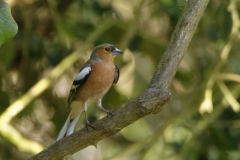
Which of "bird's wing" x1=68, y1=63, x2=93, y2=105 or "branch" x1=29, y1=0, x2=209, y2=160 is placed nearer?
"branch" x1=29, y1=0, x2=209, y2=160

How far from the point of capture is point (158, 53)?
259 centimetres

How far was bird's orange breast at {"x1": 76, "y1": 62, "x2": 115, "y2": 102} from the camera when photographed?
199cm

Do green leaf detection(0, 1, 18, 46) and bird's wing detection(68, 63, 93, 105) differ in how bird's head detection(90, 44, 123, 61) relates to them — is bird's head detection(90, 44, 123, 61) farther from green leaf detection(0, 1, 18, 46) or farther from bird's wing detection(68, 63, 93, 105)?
green leaf detection(0, 1, 18, 46)

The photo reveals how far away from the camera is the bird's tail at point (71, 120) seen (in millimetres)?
2158

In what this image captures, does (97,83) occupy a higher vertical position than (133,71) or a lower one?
higher

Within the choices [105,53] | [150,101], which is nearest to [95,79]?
[105,53]

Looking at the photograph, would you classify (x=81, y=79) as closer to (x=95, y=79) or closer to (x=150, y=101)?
(x=95, y=79)

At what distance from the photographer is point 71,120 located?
2.23 meters

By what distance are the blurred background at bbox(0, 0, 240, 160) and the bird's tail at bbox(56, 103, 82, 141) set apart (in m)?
0.13

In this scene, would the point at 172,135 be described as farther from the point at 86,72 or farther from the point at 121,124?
the point at 121,124

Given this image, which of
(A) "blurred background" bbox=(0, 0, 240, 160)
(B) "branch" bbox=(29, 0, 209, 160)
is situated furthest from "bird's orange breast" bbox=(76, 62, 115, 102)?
(B) "branch" bbox=(29, 0, 209, 160)

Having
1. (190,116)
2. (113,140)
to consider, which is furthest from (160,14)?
(113,140)

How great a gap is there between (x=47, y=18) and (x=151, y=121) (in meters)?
0.97

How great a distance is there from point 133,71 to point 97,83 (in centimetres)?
89
